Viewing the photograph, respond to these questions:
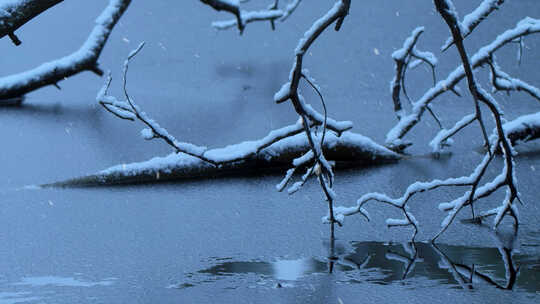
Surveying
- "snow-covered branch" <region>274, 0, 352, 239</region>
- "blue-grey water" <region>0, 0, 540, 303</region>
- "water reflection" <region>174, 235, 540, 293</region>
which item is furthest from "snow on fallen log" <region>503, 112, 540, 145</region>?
"snow-covered branch" <region>274, 0, 352, 239</region>

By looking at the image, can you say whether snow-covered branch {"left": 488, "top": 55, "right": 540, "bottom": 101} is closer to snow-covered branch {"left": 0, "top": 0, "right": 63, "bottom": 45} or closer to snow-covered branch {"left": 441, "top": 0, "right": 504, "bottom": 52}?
snow-covered branch {"left": 441, "top": 0, "right": 504, "bottom": 52}

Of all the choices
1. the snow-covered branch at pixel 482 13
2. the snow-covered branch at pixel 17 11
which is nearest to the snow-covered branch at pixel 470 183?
the snow-covered branch at pixel 482 13

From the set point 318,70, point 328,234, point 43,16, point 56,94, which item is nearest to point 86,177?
point 328,234

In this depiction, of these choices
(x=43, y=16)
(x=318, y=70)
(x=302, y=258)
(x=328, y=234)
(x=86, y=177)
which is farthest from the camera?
(x=43, y=16)

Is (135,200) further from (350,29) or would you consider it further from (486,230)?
(350,29)

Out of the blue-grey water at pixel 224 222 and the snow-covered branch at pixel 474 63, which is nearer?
the blue-grey water at pixel 224 222

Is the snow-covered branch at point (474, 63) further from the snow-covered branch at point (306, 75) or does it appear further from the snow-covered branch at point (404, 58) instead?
the snow-covered branch at point (306, 75)
